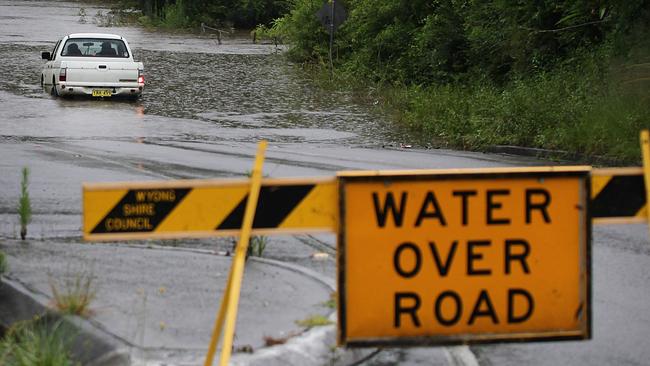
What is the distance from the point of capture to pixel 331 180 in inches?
210

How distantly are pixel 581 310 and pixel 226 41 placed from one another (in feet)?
168

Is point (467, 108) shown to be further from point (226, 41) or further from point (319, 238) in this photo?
point (226, 41)

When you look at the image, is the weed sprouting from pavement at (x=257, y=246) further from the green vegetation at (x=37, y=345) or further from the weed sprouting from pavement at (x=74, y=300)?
the green vegetation at (x=37, y=345)

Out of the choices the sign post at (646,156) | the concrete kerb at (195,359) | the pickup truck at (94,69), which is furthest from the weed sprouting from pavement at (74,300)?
the pickup truck at (94,69)

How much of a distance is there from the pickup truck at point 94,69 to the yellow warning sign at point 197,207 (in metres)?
22.4

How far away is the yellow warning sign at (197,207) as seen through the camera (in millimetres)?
5160

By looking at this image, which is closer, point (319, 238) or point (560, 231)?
point (560, 231)

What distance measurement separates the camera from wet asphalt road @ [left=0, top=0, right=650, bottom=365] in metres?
7.89

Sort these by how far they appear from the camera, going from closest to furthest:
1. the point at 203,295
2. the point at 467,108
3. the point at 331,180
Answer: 1. the point at 331,180
2. the point at 203,295
3. the point at 467,108

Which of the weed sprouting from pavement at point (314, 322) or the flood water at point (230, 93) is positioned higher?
the weed sprouting from pavement at point (314, 322)

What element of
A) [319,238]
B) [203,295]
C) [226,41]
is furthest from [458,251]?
[226,41]

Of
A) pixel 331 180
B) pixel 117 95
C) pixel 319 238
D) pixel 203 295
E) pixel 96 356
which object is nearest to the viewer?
pixel 331 180

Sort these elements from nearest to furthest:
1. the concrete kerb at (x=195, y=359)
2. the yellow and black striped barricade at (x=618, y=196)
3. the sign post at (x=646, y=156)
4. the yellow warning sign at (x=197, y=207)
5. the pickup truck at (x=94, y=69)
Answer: the yellow warning sign at (x=197, y=207), the sign post at (x=646, y=156), the yellow and black striped barricade at (x=618, y=196), the concrete kerb at (x=195, y=359), the pickup truck at (x=94, y=69)

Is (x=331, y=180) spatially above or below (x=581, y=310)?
above
